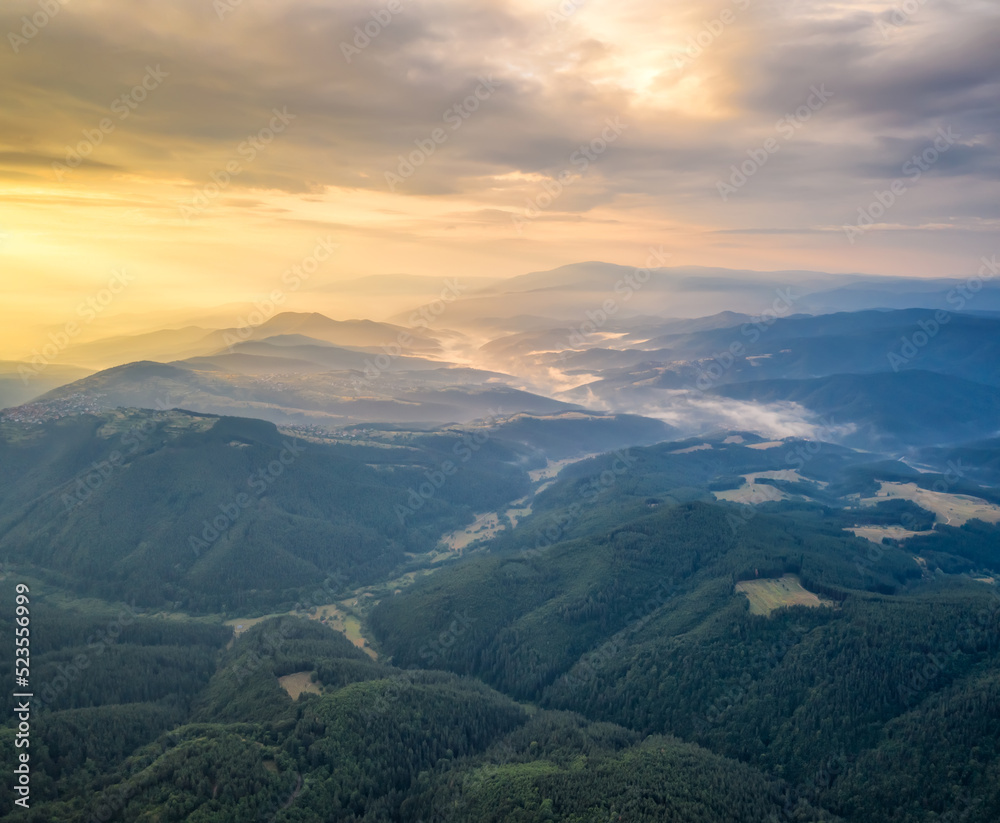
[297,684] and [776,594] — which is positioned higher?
[297,684]

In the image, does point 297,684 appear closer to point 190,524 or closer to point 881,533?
point 190,524

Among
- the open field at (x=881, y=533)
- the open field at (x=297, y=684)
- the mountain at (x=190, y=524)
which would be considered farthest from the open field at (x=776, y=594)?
the mountain at (x=190, y=524)

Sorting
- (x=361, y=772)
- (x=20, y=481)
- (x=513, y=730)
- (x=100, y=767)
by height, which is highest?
(x=20, y=481)

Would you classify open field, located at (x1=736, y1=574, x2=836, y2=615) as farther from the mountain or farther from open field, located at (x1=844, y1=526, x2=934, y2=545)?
the mountain

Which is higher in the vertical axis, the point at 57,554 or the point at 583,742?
the point at 57,554

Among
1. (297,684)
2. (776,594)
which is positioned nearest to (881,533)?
(776,594)

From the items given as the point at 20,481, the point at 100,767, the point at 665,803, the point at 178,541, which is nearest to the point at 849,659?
the point at 665,803

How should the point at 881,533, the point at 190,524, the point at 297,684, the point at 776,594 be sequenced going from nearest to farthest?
the point at 297,684
the point at 776,594
the point at 190,524
the point at 881,533

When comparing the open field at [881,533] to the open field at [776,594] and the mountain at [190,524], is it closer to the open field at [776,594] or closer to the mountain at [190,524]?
the open field at [776,594]

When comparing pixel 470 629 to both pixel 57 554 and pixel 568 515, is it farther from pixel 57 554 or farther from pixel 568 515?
pixel 57 554
